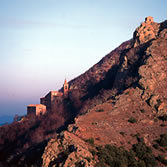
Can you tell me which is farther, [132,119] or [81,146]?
[132,119]

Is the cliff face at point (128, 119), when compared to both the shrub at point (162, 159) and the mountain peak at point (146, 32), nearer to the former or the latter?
the shrub at point (162, 159)

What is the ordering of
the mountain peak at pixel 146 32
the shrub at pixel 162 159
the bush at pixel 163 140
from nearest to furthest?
the shrub at pixel 162 159
the bush at pixel 163 140
the mountain peak at pixel 146 32

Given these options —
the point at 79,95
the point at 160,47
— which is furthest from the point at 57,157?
the point at 79,95

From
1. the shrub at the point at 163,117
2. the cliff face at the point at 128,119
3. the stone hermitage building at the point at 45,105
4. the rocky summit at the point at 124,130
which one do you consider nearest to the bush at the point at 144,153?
the rocky summit at the point at 124,130

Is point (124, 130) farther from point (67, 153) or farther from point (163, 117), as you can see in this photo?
point (67, 153)

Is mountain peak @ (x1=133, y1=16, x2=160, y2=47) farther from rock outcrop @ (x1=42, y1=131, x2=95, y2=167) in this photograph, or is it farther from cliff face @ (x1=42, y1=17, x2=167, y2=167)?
rock outcrop @ (x1=42, y1=131, x2=95, y2=167)

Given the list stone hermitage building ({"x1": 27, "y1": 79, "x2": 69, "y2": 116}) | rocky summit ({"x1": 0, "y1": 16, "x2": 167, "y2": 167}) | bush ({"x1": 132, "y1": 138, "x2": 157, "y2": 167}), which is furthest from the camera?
stone hermitage building ({"x1": 27, "y1": 79, "x2": 69, "y2": 116})

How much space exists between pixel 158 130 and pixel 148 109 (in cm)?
574

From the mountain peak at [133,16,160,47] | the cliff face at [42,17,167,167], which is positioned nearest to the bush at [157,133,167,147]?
the cliff face at [42,17,167,167]

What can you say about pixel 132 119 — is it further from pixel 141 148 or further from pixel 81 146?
pixel 81 146

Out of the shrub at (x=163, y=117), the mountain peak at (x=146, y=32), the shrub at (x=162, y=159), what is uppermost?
the mountain peak at (x=146, y=32)

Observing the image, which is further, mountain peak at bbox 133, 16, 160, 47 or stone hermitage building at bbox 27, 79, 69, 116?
stone hermitage building at bbox 27, 79, 69, 116

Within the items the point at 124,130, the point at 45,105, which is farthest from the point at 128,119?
the point at 45,105

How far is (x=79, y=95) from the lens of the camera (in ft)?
270
